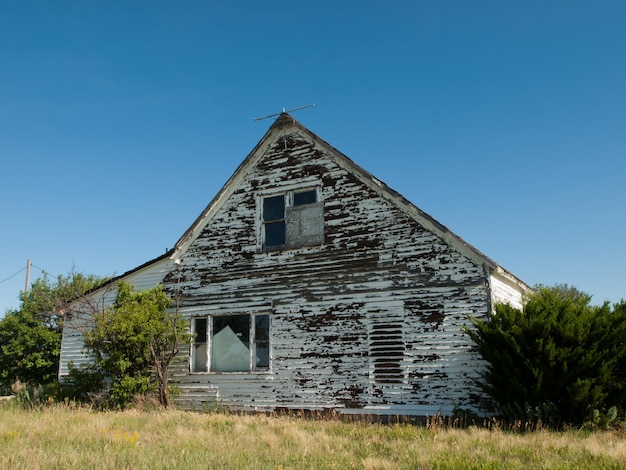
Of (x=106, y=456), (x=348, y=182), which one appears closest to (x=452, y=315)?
(x=348, y=182)

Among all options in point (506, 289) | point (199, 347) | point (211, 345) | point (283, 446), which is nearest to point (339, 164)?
point (506, 289)

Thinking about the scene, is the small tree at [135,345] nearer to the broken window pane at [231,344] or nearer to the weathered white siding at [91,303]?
→ the broken window pane at [231,344]

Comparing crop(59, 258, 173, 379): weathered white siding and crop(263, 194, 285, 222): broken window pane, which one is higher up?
crop(263, 194, 285, 222): broken window pane

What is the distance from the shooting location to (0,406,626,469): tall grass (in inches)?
289

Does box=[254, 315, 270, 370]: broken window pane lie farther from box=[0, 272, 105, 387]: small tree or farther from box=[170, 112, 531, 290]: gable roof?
box=[0, 272, 105, 387]: small tree

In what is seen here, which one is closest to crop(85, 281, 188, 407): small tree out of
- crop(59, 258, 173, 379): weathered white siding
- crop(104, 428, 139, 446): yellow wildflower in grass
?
crop(59, 258, 173, 379): weathered white siding

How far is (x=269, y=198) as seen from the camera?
1534 centimetres

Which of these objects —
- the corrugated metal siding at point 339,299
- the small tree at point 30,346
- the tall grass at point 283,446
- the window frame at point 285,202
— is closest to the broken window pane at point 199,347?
the corrugated metal siding at point 339,299

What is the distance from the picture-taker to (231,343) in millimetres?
14742

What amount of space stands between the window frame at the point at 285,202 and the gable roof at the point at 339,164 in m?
0.97

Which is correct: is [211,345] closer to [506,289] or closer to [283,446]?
[283,446]

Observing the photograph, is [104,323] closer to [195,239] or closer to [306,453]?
[195,239]

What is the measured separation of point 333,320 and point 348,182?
3.60 m

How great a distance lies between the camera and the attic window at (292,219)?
14297 millimetres
